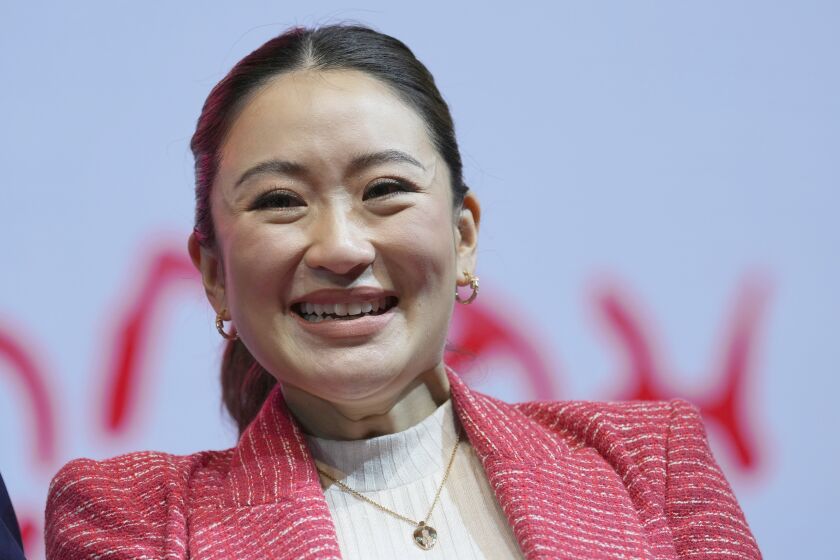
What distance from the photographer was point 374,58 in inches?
51.2

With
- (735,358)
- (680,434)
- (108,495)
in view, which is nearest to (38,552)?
(108,495)

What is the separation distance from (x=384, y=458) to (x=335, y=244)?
10.2 inches

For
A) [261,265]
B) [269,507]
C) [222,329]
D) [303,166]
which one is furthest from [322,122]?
[269,507]

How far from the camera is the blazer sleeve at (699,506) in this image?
122 centimetres

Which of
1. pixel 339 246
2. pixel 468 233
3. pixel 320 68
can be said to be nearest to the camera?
pixel 339 246

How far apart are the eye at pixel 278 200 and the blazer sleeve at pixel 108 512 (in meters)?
0.31

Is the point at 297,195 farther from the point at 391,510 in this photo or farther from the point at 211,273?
the point at 391,510

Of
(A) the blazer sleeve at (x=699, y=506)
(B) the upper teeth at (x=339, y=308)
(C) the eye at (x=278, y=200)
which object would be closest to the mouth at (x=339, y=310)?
(B) the upper teeth at (x=339, y=308)

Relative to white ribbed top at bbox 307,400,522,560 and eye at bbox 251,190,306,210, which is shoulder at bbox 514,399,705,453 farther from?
eye at bbox 251,190,306,210

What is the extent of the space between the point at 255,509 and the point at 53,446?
0.52m

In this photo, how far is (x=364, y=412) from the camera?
4.19 feet

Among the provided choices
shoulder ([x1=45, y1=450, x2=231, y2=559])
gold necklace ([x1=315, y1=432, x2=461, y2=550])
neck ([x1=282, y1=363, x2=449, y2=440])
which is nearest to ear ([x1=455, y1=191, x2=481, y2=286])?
neck ([x1=282, y1=363, x2=449, y2=440])

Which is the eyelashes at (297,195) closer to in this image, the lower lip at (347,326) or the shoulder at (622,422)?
the lower lip at (347,326)

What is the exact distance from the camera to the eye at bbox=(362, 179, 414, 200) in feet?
4.00
